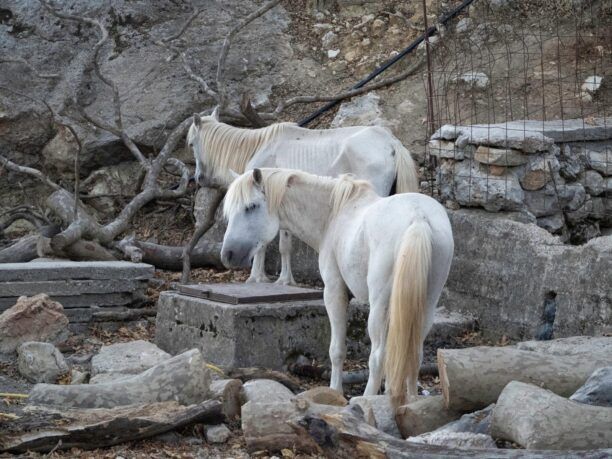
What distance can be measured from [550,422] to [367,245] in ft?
6.34

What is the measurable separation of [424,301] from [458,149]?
11.2 ft

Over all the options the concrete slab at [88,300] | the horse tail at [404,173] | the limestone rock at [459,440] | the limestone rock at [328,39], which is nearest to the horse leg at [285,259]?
the horse tail at [404,173]

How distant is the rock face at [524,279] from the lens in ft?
24.1

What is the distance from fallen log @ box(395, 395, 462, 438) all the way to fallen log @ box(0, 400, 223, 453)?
1.10m

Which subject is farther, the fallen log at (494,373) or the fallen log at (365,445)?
the fallen log at (494,373)

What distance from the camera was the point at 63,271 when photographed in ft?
29.4

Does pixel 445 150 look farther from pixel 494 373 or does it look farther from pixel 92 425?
pixel 92 425

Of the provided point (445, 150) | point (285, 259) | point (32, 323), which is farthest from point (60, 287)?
point (445, 150)

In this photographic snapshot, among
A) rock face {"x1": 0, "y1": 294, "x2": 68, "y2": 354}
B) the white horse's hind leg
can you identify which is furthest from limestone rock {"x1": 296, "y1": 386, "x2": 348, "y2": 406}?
the white horse's hind leg

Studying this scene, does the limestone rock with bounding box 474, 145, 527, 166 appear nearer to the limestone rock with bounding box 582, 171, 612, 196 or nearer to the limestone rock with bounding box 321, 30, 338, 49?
the limestone rock with bounding box 582, 171, 612, 196

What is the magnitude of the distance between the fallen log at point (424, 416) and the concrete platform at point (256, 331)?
206 centimetres

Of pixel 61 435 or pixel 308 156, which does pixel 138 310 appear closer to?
pixel 308 156

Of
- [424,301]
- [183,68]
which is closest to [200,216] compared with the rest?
[183,68]

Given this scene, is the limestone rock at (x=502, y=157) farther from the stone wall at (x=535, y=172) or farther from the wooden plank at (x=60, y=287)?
Result: the wooden plank at (x=60, y=287)
